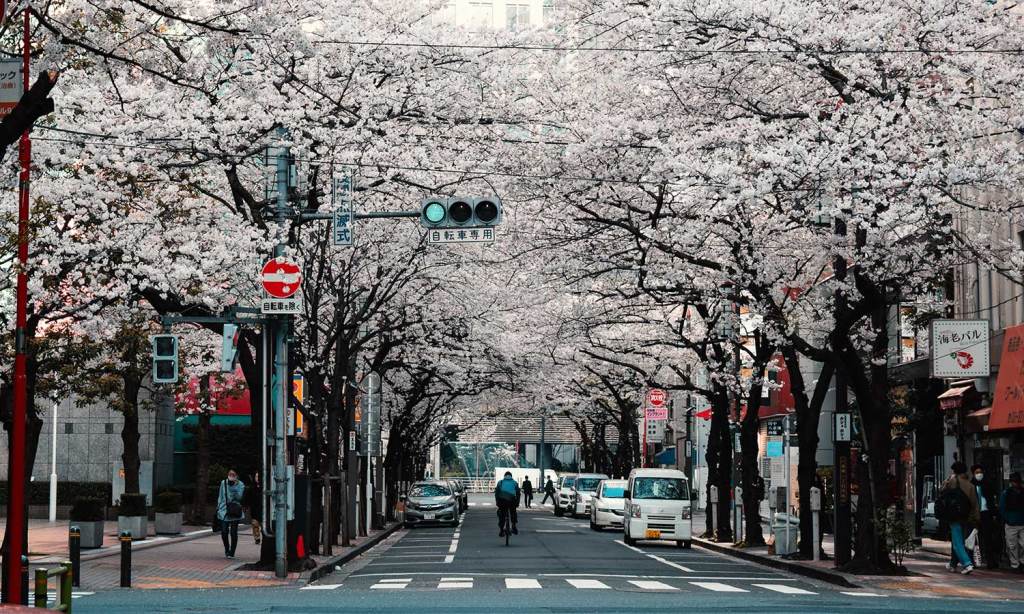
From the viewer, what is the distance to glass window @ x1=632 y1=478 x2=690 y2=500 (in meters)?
36.2

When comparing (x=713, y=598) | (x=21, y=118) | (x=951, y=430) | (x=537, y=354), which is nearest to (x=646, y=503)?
(x=951, y=430)

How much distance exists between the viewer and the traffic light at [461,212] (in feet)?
63.7

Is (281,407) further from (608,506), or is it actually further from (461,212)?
(608,506)

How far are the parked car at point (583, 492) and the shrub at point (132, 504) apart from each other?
29037 mm

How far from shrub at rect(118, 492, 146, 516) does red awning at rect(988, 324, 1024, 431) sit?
65.0 feet

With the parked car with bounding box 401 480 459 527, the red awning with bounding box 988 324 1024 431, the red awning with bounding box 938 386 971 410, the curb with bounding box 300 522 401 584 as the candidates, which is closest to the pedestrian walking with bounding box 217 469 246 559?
the curb with bounding box 300 522 401 584

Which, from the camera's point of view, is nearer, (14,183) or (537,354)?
(14,183)

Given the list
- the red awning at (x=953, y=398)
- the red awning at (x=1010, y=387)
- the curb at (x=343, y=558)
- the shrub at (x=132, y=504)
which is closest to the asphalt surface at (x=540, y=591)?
the curb at (x=343, y=558)

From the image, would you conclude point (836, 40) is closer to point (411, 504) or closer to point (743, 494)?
point (743, 494)

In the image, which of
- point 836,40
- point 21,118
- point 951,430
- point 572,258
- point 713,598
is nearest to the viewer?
point 21,118

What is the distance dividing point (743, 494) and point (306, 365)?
11.7 metres

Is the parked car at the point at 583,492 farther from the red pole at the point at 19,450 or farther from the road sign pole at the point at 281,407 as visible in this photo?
the red pole at the point at 19,450

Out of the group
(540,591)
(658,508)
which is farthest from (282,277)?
(658,508)

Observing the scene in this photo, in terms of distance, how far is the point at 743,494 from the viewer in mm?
33906
